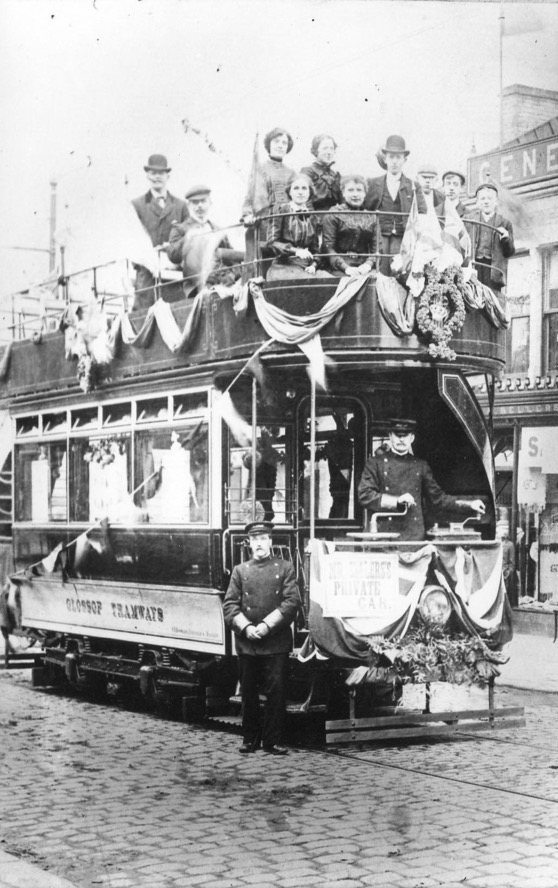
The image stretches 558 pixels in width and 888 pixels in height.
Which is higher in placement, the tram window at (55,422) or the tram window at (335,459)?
the tram window at (55,422)

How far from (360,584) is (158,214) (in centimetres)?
442

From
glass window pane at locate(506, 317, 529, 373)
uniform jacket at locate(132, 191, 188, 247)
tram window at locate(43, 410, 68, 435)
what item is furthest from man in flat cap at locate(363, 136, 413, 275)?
glass window pane at locate(506, 317, 529, 373)

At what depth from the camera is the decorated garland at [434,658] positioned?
9391mm

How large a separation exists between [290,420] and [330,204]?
5.93 ft

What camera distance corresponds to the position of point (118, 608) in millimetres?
11922

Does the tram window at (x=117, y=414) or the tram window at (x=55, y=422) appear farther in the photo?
the tram window at (x=55, y=422)

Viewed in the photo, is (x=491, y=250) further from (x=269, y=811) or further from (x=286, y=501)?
(x=269, y=811)

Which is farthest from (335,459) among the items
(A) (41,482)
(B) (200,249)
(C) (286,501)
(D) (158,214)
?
(A) (41,482)

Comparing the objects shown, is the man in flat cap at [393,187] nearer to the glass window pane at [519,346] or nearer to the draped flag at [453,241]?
the draped flag at [453,241]

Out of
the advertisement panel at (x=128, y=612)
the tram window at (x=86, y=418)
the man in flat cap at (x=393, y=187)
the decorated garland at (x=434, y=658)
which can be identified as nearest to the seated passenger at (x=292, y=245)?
the man in flat cap at (x=393, y=187)

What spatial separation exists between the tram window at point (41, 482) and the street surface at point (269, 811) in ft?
11.0

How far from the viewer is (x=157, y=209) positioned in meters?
12.0

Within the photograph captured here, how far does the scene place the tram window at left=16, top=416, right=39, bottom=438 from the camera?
13838 mm

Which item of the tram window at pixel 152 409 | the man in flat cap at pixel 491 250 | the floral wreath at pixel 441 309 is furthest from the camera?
the tram window at pixel 152 409
